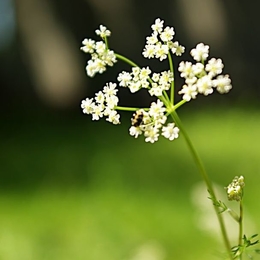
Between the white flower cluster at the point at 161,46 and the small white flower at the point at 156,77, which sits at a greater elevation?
the white flower cluster at the point at 161,46

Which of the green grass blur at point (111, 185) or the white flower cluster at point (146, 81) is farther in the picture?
the green grass blur at point (111, 185)

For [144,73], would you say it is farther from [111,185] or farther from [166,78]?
[111,185]

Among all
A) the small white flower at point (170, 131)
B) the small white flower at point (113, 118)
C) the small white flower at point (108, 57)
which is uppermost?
the small white flower at point (108, 57)

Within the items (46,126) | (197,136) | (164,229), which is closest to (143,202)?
(164,229)

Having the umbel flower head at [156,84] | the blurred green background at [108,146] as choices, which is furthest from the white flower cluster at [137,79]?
the blurred green background at [108,146]

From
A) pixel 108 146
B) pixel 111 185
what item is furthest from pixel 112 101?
pixel 108 146

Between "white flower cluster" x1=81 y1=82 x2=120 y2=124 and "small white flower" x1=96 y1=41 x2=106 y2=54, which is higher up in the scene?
"small white flower" x1=96 y1=41 x2=106 y2=54

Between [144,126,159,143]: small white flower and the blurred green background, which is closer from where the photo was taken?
[144,126,159,143]: small white flower

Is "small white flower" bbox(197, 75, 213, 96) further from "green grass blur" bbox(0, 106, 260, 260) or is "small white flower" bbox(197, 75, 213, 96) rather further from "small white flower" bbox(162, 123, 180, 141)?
"green grass blur" bbox(0, 106, 260, 260)

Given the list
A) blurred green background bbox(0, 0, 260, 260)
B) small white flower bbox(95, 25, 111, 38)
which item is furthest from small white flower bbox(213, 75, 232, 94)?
blurred green background bbox(0, 0, 260, 260)

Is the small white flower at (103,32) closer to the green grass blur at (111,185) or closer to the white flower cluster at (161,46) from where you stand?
the white flower cluster at (161,46)
